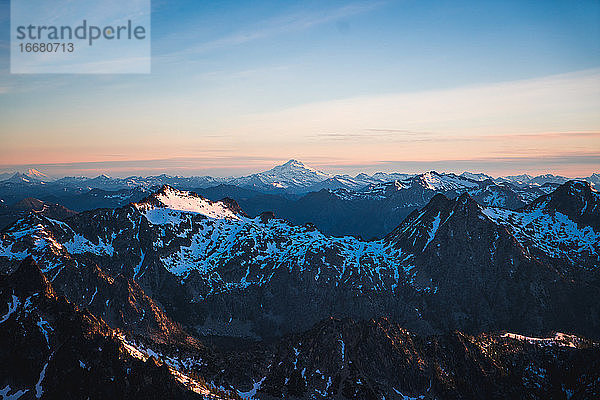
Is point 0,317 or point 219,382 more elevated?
point 0,317

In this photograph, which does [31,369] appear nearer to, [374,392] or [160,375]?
[160,375]

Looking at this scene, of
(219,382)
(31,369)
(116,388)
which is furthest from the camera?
(219,382)

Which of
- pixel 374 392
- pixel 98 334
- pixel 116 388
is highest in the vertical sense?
pixel 98 334

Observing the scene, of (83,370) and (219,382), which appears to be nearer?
(83,370)

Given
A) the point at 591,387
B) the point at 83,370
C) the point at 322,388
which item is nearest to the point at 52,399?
the point at 83,370

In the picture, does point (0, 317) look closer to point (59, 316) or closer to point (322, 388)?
point (59, 316)

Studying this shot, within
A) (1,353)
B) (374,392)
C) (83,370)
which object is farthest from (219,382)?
(1,353)

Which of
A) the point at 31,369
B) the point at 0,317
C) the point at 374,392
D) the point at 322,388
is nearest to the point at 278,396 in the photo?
the point at 322,388

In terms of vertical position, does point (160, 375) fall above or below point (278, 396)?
above

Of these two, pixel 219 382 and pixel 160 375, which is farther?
pixel 219 382

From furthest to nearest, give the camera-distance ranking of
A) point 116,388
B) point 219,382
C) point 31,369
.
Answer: point 219,382
point 31,369
point 116,388
